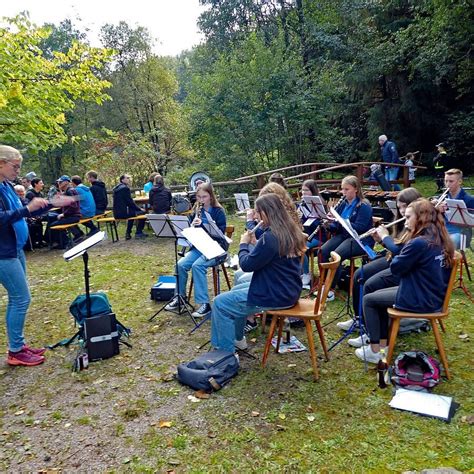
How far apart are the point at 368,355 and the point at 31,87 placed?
21.5ft

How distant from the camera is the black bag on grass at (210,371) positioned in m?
3.56

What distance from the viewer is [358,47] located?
17328 mm

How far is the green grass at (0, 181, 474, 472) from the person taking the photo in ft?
9.04

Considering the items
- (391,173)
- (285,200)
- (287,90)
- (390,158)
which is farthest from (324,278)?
(287,90)

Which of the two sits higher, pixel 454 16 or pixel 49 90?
pixel 454 16

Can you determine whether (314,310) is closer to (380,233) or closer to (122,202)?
(380,233)

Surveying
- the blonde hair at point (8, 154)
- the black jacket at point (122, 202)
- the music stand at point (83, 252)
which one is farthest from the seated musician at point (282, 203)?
the black jacket at point (122, 202)

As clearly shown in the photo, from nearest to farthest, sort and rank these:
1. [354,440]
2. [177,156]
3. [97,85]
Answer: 1. [354,440]
2. [97,85]
3. [177,156]

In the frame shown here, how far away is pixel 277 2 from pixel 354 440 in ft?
73.7

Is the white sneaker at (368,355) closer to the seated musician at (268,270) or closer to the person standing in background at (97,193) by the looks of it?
the seated musician at (268,270)

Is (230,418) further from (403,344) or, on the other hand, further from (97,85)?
(97,85)

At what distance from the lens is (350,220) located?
5.39 meters

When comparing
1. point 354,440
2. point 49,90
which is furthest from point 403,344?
point 49,90

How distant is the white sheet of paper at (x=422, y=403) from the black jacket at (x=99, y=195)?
9423mm
